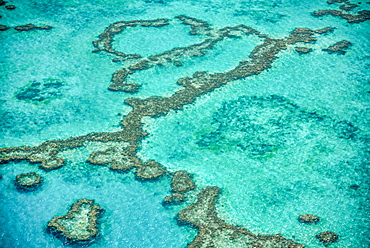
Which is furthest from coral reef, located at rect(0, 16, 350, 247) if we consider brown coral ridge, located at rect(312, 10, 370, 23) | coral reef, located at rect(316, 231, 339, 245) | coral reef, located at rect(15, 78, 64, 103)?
coral reef, located at rect(15, 78, 64, 103)

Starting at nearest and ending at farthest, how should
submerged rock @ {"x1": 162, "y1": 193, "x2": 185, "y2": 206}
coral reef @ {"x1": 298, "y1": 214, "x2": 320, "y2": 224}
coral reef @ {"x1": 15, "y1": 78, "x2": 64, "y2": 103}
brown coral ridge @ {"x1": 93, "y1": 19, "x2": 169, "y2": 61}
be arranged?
coral reef @ {"x1": 298, "y1": 214, "x2": 320, "y2": 224}, submerged rock @ {"x1": 162, "y1": 193, "x2": 185, "y2": 206}, coral reef @ {"x1": 15, "y1": 78, "x2": 64, "y2": 103}, brown coral ridge @ {"x1": 93, "y1": 19, "x2": 169, "y2": 61}

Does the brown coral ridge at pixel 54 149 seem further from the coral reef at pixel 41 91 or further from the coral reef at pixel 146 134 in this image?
the coral reef at pixel 41 91

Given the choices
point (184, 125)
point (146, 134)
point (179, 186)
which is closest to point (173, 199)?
point (179, 186)

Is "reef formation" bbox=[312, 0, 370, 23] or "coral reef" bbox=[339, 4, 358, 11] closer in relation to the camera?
"reef formation" bbox=[312, 0, 370, 23]

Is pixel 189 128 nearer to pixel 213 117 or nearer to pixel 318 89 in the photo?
pixel 213 117

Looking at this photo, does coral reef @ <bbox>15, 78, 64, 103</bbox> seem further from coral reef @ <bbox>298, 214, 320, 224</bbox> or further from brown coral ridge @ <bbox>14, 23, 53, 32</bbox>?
coral reef @ <bbox>298, 214, 320, 224</bbox>

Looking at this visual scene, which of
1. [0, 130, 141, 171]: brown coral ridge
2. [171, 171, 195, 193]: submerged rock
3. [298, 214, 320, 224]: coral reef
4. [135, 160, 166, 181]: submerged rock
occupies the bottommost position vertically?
[0, 130, 141, 171]: brown coral ridge

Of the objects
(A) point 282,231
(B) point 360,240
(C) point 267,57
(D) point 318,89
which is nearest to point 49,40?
(C) point 267,57

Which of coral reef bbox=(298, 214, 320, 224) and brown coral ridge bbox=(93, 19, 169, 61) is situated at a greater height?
brown coral ridge bbox=(93, 19, 169, 61)
